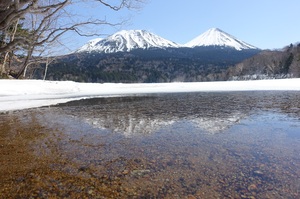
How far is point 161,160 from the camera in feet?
9.57

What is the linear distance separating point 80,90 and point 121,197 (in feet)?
55.9

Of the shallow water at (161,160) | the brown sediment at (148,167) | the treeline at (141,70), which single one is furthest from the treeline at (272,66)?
the brown sediment at (148,167)

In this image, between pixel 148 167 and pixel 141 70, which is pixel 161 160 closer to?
pixel 148 167

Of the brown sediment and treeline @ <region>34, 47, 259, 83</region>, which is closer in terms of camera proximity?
the brown sediment

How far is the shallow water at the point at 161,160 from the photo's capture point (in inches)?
85.0

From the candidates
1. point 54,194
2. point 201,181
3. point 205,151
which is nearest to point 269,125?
point 205,151

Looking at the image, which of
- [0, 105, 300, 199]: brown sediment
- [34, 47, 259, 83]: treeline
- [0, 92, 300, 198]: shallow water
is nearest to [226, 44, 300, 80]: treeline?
[34, 47, 259, 83]: treeline

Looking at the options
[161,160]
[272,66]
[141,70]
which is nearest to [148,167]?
[161,160]

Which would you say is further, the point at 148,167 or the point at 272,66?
the point at 272,66

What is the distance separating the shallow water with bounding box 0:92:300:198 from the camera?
2.16 meters

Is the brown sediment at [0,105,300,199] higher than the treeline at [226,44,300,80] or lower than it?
lower

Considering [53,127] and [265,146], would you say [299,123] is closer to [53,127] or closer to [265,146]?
[265,146]

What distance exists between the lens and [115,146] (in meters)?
3.53

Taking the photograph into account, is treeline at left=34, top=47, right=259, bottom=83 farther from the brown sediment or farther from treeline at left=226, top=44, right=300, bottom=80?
the brown sediment
